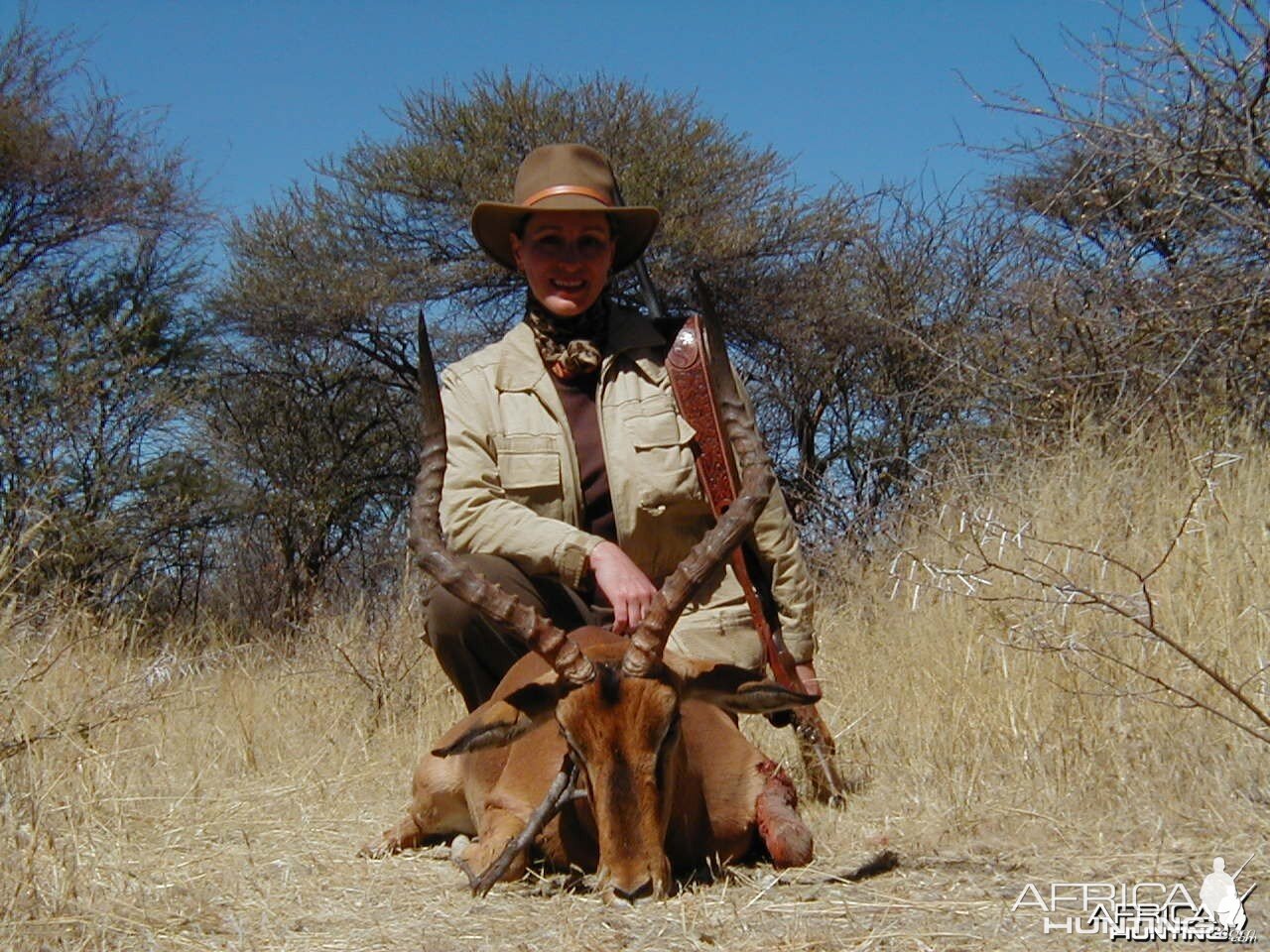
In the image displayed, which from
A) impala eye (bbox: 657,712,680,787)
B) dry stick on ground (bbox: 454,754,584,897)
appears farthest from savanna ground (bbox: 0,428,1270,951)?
impala eye (bbox: 657,712,680,787)

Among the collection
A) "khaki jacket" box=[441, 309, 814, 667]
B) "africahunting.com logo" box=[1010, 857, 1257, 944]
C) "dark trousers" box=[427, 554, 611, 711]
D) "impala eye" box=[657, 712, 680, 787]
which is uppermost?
"khaki jacket" box=[441, 309, 814, 667]

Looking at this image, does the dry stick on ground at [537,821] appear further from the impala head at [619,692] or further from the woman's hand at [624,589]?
the woman's hand at [624,589]

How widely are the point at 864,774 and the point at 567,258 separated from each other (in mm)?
2105

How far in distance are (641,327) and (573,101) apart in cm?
957

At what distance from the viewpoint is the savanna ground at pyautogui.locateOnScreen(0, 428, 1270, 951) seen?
352 cm

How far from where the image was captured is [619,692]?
12.3 ft

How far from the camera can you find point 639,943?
3.31 metres

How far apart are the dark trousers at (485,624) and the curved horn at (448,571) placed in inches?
21.8

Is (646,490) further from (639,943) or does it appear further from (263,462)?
(263,462)

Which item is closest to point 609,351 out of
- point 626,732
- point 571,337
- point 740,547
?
point 571,337

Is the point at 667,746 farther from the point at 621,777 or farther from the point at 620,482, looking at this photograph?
the point at 620,482

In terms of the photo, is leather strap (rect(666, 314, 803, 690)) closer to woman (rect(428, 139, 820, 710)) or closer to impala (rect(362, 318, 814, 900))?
woman (rect(428, 139, 820, 710))

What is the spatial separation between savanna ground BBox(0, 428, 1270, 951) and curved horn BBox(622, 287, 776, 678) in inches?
25.3

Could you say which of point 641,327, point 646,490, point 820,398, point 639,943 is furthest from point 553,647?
point 820,398
